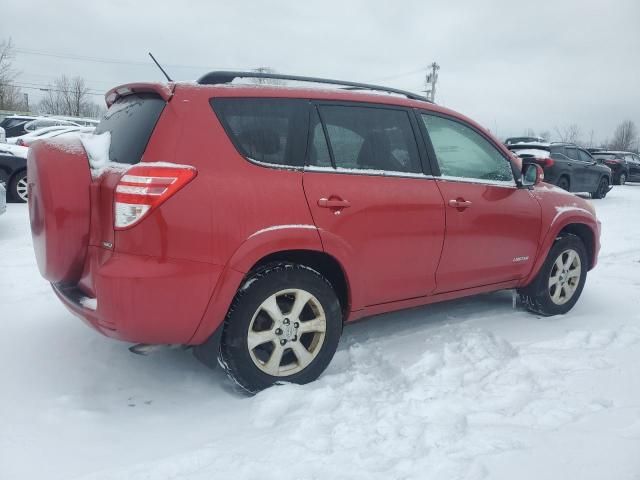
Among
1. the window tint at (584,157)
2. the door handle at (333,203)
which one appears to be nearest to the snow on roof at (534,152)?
the window tint at (584,157)

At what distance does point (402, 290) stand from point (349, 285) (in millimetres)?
465

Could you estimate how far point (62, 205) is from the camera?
252cm

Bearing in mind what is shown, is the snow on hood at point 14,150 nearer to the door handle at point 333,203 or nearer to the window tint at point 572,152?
the door handle at point 333,203

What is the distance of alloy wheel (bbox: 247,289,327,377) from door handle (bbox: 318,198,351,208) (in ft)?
1.65

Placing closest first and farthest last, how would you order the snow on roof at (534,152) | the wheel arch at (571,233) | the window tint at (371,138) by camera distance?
the window tint at (371,138) → the wheel arch at (571,233) → the snow on roof at (534,152)

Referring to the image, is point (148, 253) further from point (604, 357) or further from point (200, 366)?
point (604, 357)

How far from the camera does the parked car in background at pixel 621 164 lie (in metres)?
20.7

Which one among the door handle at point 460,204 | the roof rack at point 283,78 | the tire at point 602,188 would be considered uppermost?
the roof rack at point 283,78

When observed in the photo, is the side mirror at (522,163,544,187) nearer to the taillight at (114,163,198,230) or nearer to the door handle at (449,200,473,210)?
the door handle at (449,200,473,210)

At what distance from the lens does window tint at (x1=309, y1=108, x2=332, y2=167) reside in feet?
9.69

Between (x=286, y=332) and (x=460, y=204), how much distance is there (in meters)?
1.53

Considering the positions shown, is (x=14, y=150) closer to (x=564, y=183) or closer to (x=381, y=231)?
(x=381, y=231)

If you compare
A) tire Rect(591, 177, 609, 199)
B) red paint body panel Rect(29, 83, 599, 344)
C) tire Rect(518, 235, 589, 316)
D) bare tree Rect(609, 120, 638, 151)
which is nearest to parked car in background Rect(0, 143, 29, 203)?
red paint body panel Rect(29, 83, 599, 344)

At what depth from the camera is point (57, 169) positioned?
2564mm
